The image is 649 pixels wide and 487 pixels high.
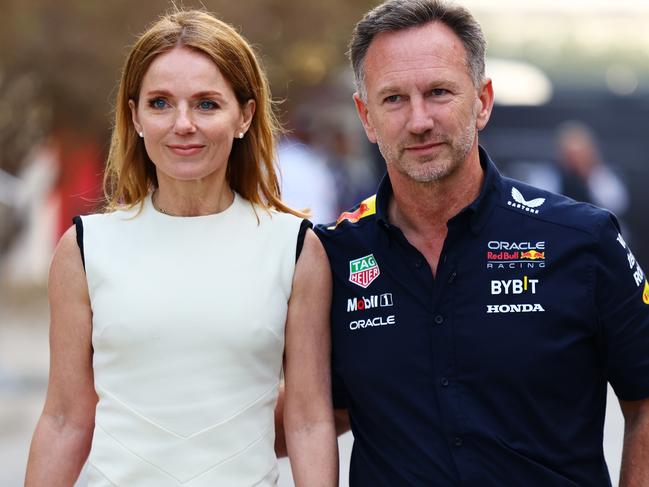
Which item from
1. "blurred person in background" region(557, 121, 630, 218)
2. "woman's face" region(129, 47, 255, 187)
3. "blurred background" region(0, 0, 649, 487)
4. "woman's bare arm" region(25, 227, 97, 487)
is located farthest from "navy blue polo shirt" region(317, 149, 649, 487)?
"blurred background" region(0, 0, 649, 487)

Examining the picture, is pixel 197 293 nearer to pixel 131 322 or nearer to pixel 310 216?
pixel 131 322

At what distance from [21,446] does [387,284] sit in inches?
247

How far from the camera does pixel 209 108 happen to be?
3.66 metres

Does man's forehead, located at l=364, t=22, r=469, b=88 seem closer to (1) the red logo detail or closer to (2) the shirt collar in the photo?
(2) the shirt collar

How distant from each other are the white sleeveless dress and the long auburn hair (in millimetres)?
184

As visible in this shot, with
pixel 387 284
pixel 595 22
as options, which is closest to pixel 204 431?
pixel 387 284

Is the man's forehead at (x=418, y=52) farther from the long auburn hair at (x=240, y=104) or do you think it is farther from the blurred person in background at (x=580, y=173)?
the blurred person in background at (x=580, y=173)

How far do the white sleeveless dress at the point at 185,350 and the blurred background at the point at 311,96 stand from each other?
1133 centimetres

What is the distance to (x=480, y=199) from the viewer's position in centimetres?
376

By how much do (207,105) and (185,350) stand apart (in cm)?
69

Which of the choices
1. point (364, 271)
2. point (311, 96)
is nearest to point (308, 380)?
point (364, 271)

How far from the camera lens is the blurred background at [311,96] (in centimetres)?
1911

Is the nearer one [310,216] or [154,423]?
[154,423]

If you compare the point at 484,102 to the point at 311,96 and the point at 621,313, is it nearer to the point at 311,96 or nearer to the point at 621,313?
Answer: the point at 621,313
